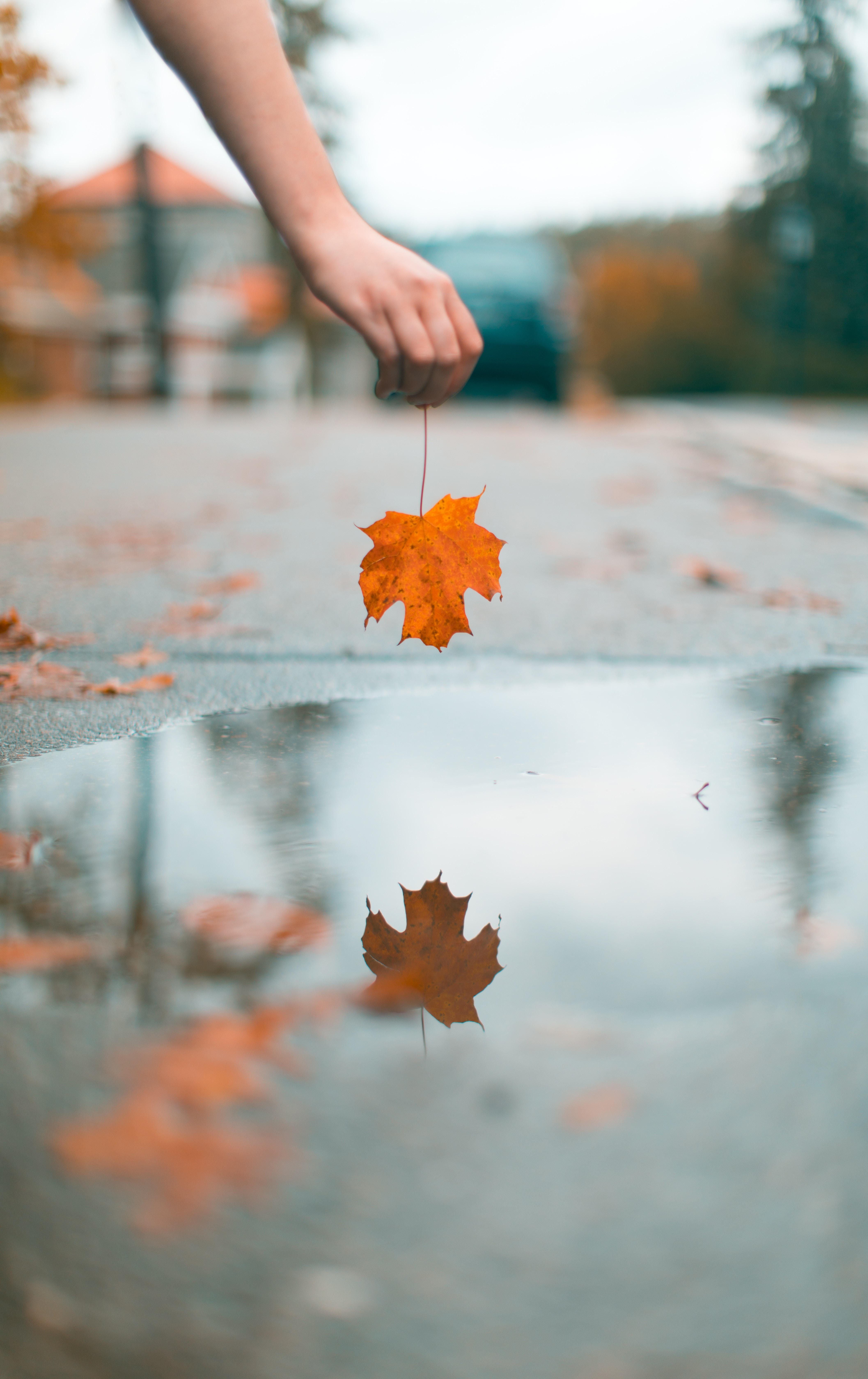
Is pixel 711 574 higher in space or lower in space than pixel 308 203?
lower

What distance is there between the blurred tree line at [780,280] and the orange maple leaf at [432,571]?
1115 centimetres

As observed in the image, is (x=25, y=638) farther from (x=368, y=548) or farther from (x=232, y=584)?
(x=368, y=548)

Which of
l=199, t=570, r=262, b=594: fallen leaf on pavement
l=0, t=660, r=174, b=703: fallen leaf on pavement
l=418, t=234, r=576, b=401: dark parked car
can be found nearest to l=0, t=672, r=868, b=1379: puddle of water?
l=0, t=660, r=174, b=703: fallen leaf on pavement

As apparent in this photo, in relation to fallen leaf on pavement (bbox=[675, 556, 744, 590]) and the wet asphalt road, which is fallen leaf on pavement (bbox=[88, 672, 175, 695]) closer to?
the wet asphalt road

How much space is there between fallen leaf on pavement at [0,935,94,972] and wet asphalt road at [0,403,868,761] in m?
0.65

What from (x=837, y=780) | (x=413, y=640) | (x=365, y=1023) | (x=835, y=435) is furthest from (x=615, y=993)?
(x=835, y=435)

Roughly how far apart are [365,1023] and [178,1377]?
378mm

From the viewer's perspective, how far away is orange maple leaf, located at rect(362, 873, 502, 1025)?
3.64 feet

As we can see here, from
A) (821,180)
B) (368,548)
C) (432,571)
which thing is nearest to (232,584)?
(368,548)

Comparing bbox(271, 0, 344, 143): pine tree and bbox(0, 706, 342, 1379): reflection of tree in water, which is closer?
bbox(0, 706, 342, 1379): reflection of tree in water

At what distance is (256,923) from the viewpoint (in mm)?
1261

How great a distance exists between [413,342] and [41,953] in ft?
2.43

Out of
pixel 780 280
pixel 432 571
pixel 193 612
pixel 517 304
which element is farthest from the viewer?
pixel 780 280

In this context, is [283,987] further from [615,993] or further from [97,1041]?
[615,993]
